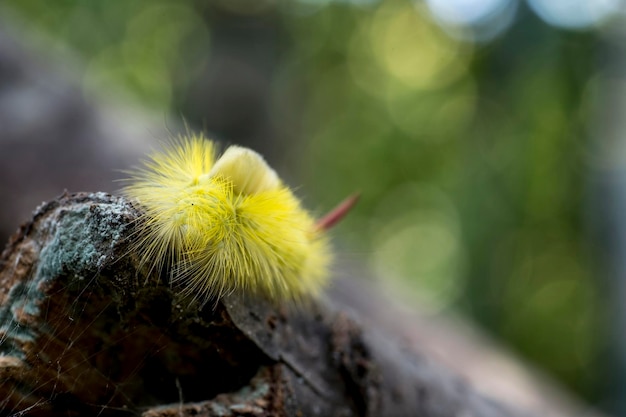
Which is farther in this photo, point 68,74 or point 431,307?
point 431,307

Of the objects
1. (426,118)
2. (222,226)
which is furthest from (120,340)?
(426,118)

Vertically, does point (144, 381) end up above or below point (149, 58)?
below

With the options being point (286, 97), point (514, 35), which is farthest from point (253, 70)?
point (514, 35)

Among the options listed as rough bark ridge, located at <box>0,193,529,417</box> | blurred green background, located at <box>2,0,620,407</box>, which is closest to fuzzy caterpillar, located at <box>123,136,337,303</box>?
rough bark ridge, located at <box>0,193,529,417</box>

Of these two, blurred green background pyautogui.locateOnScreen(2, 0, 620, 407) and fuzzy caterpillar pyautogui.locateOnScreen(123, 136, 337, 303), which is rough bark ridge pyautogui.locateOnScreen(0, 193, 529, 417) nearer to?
fuzzy caterpillar pyautogui.locateOnScreen(123, 136, 337, 303)

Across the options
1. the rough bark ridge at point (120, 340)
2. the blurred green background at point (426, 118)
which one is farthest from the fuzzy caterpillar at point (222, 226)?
the blurred green background at point (426, 118)

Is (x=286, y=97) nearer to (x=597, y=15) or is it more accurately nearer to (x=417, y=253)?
(x=597, y=15)
